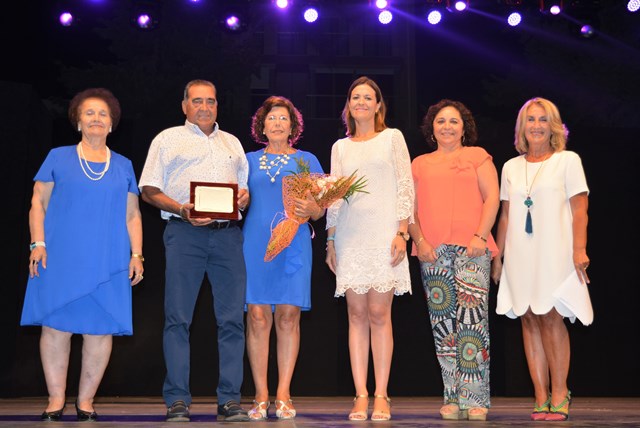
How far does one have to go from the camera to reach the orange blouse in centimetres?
457

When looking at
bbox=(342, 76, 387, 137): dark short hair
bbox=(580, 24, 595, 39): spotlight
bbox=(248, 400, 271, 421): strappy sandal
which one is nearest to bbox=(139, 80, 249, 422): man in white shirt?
bbox=(248, 400, 271, 421): strappy sandal

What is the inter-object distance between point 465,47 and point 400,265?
385 inches

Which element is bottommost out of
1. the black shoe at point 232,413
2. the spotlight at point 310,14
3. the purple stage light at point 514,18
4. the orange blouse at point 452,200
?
the black shoe at point 232,413

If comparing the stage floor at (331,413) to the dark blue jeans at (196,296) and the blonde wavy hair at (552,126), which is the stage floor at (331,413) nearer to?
the dark blue jeans at (196,296)

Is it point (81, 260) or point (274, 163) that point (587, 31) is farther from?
point (81, 260)

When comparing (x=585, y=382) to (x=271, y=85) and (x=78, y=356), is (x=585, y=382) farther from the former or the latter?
(x=271, y=85)

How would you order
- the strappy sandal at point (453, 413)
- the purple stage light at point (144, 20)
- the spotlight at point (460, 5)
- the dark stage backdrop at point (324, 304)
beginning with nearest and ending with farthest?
the strappy sandal at point (453, 413)
the dark stage backdrop at point (324, 304)
the spotlight at point (460, 5)
the purple stage light at point (144, 20)

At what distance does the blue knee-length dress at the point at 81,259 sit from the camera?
427cm

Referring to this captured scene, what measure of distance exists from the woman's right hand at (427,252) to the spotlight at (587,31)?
3598 millimetres

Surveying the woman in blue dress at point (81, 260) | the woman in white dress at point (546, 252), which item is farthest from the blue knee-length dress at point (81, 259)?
the woman in white dress at point (546, 252)

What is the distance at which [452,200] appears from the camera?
4.61 meters

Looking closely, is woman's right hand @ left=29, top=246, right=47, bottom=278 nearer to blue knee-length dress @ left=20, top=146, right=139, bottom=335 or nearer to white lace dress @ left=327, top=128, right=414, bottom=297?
blue knee-length dress @ left=20, top=146, right=139, bottom=335

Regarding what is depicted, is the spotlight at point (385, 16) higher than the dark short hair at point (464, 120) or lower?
higher

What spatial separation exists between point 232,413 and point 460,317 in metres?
1.24
